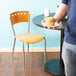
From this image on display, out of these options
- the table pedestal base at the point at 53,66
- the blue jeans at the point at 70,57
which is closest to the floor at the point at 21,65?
the table pedestal base at the point at 53,66

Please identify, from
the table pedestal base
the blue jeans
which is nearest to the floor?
the table pedestal base

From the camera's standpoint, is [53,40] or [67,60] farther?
[53,40]

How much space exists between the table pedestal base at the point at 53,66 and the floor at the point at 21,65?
6cm

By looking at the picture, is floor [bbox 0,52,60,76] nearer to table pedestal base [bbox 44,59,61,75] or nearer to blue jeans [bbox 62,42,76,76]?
table pedestal base [bbox 44,59,61,75]

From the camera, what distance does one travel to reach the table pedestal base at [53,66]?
251 centimetres

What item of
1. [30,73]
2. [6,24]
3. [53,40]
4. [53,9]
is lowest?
[30,73]

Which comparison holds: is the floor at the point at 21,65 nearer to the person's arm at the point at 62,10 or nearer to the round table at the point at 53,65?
the round table at the point at 53,65

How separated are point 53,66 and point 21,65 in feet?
1.51

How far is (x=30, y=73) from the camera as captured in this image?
250cm

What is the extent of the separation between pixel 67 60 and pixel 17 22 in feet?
5.27

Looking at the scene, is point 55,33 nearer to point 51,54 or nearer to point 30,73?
point 51,54

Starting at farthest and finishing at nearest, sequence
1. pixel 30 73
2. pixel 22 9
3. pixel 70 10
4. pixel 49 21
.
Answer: pixel 22 9, pixel 30 73, pixel 49 21, pixel 70 10

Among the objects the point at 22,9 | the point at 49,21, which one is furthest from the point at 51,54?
the point at 49,21

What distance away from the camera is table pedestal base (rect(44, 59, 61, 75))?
8.23 ft
